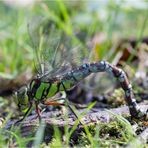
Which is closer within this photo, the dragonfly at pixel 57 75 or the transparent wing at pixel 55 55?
the dragonfly at pixel 57 75

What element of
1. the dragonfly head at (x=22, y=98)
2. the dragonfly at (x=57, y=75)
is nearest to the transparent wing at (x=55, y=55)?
the dragonfly at (x=57, y=75)

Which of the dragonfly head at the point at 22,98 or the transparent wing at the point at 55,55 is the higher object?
the transparent wing at the point at 55,55

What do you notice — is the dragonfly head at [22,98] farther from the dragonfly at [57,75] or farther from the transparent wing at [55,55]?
the transparent wing at [55,55]

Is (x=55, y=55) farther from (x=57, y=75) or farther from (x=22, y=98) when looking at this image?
(x=22, y=98)

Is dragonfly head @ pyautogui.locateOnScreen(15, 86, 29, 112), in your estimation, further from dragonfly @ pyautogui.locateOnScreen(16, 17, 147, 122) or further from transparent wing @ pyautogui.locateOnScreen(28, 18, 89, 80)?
transparent wing @ pyautogui.locateOnScreen(28, 18, 89, 80)

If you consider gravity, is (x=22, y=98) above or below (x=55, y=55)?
below

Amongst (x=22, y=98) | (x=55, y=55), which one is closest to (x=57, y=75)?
(x=55, y=55)

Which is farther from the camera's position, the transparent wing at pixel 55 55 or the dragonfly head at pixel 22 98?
the transparent wing at pixel 55 55

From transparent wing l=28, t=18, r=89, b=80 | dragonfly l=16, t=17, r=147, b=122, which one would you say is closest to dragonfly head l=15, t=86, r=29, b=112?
dragonfly l=16, t=17, r=147, b=122
